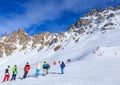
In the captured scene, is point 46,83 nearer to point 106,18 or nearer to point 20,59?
point 106,18

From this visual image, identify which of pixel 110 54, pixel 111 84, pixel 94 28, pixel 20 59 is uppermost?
pixel 94 28

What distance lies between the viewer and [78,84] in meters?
23.3

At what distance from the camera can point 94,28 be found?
176625 mm

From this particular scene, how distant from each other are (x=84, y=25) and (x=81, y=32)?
1338cm

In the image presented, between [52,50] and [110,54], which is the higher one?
[52,50]

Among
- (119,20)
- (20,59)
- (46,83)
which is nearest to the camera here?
(46,83)

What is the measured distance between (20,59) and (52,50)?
107 feet

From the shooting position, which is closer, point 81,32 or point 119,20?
point 119,20

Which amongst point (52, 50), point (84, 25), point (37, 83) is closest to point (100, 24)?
point (84, 25)

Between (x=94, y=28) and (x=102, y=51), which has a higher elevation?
(x=94, y=28)

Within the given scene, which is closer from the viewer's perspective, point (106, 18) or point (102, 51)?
point (102, 51)

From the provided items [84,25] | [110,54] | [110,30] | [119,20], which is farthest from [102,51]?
[84,25]

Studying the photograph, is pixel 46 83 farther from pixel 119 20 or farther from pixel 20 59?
pixel 20 59

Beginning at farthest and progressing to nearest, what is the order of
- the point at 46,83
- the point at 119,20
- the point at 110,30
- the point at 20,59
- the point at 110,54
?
the point at 20,59 → the point at 119,20 → the point at 110,30 → the point at 110,54 → the point at 46,83
